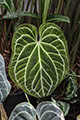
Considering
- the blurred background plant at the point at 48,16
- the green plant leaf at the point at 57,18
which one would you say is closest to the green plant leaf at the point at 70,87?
the blurred background plant at the point at 48,16

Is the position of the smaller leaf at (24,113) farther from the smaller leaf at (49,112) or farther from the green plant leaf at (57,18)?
the green plant leaf at (57,18)

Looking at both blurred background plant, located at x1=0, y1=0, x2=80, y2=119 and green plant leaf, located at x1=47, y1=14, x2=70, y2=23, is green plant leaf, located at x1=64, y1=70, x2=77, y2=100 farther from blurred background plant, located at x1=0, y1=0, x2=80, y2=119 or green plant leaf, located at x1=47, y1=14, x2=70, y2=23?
green plant leaf, located at x1=47, y1=14, x2=70, y2=23

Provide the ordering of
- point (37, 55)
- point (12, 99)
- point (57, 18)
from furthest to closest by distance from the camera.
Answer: point (12, 99) < point (57, 18) < point (37, 55)

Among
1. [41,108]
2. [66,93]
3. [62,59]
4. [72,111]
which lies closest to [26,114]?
[41,108]

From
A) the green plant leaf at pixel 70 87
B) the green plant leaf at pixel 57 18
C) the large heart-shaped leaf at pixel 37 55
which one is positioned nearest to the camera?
the large heart-shaped leaf at pixel 37 55

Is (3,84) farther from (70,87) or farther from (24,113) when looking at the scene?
(70,87)

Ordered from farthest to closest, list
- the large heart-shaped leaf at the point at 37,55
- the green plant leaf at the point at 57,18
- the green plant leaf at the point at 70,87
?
1. the green plant leaf at the point at 70,87
2. the green plant leaf at the point at 57,18
3. the large heart-shaped leaf at the point at 37,55

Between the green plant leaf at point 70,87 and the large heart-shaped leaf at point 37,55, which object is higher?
the large heart-shaped leaf at point 37,55

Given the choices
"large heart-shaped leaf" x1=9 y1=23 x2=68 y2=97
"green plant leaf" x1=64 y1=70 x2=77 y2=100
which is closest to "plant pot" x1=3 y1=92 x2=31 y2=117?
"green plant leaf" x1=64 y1=70 x2=77 y2=100

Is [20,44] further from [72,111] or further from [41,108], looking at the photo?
[72,111]

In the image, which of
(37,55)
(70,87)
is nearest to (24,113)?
(37,55)
